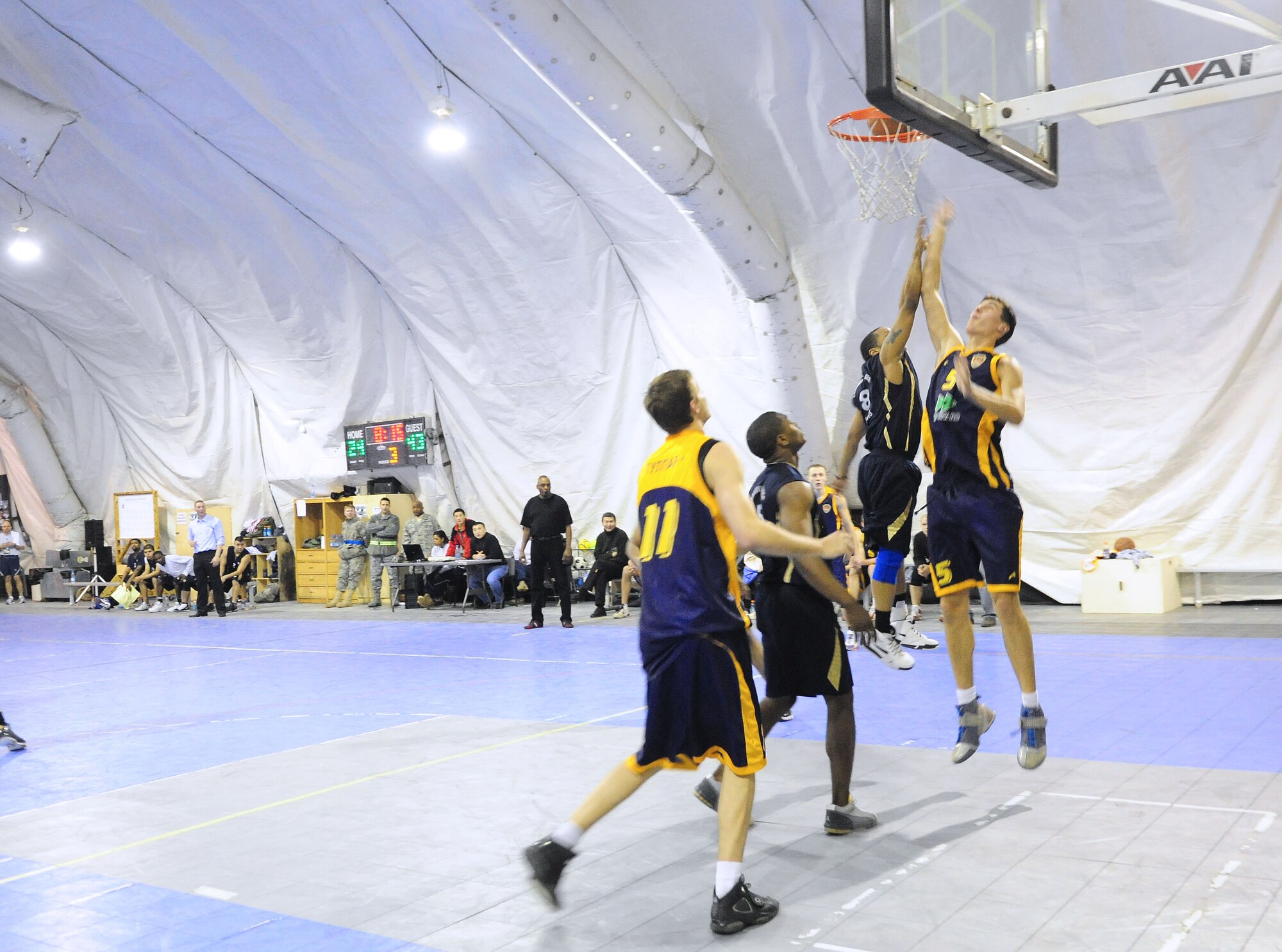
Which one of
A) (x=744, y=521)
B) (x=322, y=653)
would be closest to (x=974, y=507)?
(x=744, y=521)

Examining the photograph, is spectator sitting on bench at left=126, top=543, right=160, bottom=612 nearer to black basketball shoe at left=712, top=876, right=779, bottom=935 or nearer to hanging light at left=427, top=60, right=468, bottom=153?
hanging light at left=427, top=60, right=468, bottom=153

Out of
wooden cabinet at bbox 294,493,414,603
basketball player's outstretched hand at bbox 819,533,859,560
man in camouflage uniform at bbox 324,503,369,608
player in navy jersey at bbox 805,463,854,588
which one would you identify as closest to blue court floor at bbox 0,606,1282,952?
player in navy jersey at bbox 805,463,854,588

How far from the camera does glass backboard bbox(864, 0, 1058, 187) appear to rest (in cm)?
692

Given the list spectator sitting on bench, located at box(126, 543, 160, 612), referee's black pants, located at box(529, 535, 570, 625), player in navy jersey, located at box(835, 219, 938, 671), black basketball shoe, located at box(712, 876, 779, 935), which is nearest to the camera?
black basketball shoe, located at box(712, 876, 779, 935)

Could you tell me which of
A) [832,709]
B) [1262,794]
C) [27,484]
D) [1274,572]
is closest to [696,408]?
[832,709]

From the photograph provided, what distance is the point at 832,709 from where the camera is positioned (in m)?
4.80

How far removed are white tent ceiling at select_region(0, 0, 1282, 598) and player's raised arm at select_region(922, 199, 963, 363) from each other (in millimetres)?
7637

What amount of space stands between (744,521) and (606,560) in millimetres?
12189

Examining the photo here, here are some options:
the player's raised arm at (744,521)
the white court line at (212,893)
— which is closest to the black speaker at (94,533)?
the white court line at (212,893)

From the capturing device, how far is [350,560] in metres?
19.5

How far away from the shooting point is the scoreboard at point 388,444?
19.3 metres

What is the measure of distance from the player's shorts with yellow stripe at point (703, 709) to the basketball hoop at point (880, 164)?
8688mm

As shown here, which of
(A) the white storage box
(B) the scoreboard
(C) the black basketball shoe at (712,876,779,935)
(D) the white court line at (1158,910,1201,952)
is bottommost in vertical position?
(D) the white court line at (1158,910,1201,952)

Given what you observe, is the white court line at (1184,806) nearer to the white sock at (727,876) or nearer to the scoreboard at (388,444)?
the white sock at (727,876)
